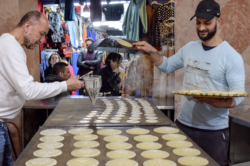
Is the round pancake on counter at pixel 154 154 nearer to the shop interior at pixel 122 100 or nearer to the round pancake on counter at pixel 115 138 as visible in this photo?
the shop interior at pixel 122 100

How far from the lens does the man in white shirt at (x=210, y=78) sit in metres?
1.73

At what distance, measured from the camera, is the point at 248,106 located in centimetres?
289

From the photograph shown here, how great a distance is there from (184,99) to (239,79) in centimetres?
53

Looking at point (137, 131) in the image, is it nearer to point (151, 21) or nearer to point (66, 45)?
point (151, 21)

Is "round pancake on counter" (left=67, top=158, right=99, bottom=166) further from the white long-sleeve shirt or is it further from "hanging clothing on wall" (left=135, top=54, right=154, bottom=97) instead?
"hanging clothing on wall" (left=135, top=54, right=154, bottom=97)

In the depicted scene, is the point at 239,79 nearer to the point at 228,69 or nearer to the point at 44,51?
the point at 228,69

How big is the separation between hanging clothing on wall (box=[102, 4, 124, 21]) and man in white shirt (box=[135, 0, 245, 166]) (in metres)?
3.81

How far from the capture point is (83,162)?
1.26 m

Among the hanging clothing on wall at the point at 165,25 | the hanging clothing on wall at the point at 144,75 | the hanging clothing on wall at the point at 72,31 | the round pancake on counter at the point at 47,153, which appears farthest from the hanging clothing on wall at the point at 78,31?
the round pancake on counter at the point at 47,153

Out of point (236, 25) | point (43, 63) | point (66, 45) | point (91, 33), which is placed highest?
point (91, 33)

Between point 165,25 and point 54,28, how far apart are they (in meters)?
2.68

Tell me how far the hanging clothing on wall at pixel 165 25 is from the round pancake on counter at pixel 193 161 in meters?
2.72

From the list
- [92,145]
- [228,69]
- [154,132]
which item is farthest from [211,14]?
[92,145]

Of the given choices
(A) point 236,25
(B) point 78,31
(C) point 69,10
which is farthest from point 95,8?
(A) point 236,25
